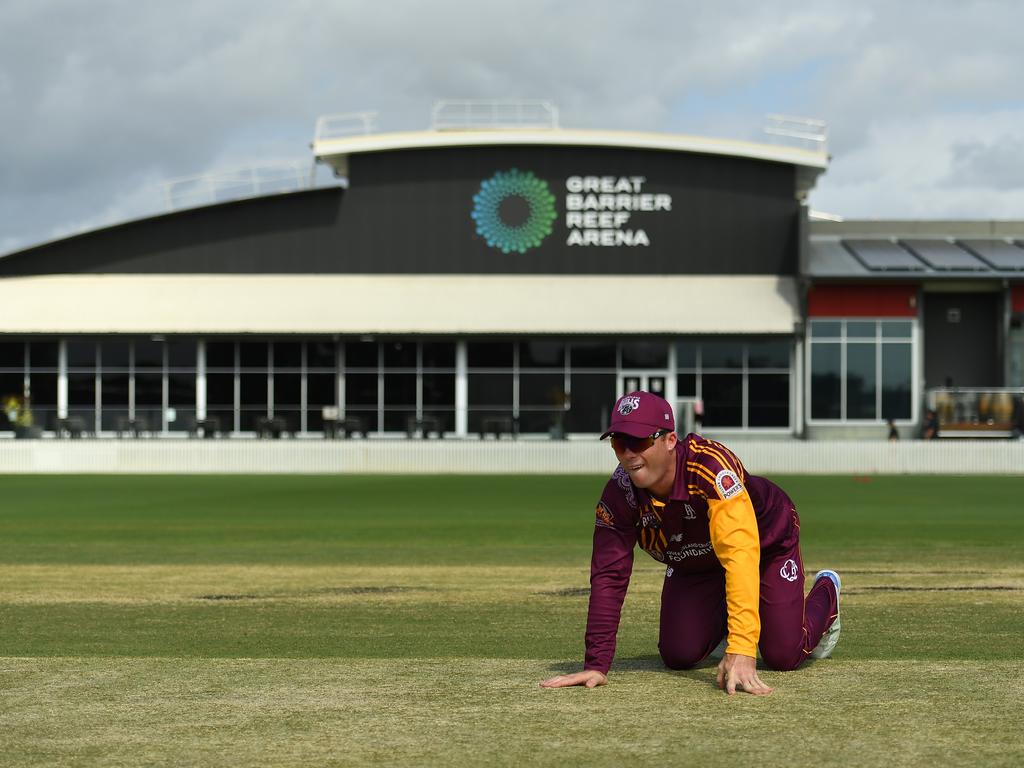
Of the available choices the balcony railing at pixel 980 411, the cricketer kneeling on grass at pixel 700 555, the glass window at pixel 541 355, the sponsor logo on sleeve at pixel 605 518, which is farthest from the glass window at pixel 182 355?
the sponsor logo on sleeve at pixel 605 518

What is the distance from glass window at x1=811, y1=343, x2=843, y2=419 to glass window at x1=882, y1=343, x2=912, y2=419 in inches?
60.3

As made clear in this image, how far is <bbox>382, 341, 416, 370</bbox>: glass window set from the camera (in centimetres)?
4909

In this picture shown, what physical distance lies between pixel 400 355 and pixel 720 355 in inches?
460

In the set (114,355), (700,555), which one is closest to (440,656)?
(700,555)

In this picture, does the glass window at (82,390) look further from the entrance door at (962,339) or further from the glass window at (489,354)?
the entrance door at (962,339)

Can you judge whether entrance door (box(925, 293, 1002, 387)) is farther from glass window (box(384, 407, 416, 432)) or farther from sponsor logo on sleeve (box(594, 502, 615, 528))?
sponsor logo on sleeve (box(594, 502, 615, 528))

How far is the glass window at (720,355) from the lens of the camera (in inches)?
1914

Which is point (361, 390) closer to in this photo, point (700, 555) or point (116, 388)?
point (116, 388)

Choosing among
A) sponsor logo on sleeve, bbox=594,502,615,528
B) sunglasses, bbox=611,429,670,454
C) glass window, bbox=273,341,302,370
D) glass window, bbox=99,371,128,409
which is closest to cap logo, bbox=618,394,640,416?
sunglasses, bbox=611,429,670,454

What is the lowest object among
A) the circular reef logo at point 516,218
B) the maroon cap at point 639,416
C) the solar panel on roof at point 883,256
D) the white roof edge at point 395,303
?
the maroon cap at point 639,416

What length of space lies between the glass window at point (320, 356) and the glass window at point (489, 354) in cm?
363

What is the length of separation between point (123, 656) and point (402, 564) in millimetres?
6122

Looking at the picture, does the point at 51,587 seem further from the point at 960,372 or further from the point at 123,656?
the point at 960,372

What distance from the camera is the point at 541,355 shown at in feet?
160
